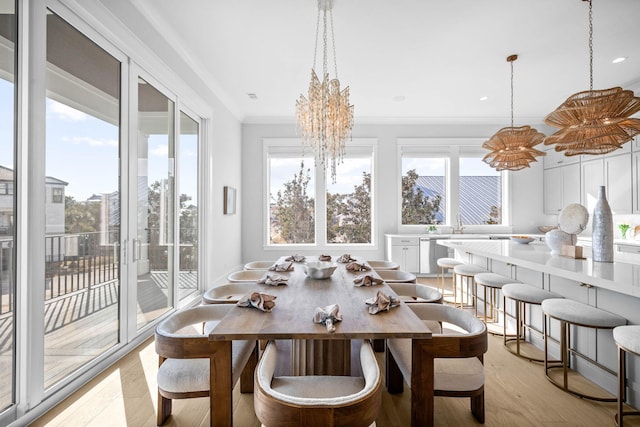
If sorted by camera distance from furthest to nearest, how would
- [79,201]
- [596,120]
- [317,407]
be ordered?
[596,120], [79,201], [317,407]

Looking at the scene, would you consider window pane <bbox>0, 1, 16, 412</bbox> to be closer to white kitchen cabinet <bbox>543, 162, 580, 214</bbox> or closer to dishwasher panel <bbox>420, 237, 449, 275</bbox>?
dishwasher panel <bbox>420, 237, 449, 275</bbox>

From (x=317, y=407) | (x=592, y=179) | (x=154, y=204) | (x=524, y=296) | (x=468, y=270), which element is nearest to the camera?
(x=317, y=407)

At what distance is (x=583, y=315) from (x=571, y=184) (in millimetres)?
4509

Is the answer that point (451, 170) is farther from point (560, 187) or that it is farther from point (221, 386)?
point (221, 386)

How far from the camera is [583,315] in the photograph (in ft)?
6.14

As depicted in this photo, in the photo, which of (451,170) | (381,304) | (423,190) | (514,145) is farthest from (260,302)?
(451,170)

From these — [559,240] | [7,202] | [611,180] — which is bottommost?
[559,240]

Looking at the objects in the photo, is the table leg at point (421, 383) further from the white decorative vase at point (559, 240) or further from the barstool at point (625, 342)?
the white decorative vase at point (559, 240)

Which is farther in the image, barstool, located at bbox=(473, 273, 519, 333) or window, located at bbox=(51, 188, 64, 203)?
barstool, located at bbox=(473, 273, 519, 333)

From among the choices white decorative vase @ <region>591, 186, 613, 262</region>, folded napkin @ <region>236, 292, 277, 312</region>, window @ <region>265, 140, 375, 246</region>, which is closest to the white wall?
window @ <region>265, 140, 375, 246</region>

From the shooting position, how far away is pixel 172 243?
3.38m

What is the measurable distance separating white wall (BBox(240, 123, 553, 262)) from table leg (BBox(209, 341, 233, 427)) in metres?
4.47

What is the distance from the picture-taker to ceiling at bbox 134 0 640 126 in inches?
107

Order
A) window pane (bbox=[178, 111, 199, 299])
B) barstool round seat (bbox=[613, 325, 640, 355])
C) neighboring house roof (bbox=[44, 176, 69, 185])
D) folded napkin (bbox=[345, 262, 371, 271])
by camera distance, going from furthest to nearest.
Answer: window pane (bbox=[178, 111, 199, 299]) < folded napkin (bbox=[345, 262, 371, 271]) < neighboring house roof (bbox=[44, 176, 69, 185]) < barstool round seat (bbox=[613, 325, 640, 355])
